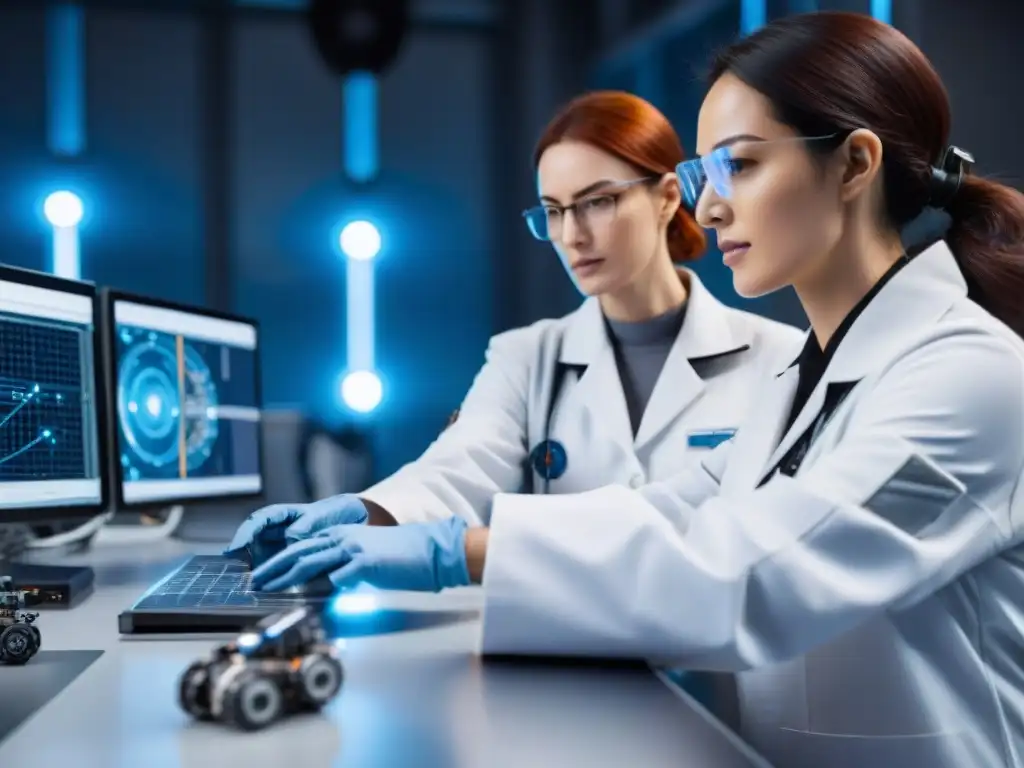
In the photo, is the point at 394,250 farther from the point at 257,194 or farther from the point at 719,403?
the point at 719,403

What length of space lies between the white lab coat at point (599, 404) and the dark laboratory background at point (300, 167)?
66.5 inches

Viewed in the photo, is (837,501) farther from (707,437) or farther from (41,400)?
(41,400)

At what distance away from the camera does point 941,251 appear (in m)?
1.07

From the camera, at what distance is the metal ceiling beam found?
9.17ft

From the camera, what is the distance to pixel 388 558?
1010 mm

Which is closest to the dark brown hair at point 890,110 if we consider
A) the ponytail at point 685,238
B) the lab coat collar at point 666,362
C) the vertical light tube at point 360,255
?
the lab coat collar at point 666,362

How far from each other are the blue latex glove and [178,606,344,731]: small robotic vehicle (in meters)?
0.28

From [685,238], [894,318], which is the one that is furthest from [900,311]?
[685,238]

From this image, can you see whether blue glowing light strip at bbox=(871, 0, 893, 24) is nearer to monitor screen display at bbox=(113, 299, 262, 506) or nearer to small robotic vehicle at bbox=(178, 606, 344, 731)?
monitor screen display at bbox=(113, 299, 262, 506)

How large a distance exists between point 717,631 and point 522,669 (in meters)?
0.18

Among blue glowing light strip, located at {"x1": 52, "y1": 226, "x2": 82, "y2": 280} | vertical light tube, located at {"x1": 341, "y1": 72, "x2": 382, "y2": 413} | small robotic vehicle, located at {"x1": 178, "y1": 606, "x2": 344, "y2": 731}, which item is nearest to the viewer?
small robotic vehicle, located at {"x1": 178, "y1": 606, "x2": 344, "y2": 731}

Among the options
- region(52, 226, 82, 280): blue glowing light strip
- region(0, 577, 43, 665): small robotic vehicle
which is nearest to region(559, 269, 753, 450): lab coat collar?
region(0, 577, 43, 665): small robotic vehicle

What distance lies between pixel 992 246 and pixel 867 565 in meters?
0.45

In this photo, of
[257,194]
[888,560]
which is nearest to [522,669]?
[888,560]
